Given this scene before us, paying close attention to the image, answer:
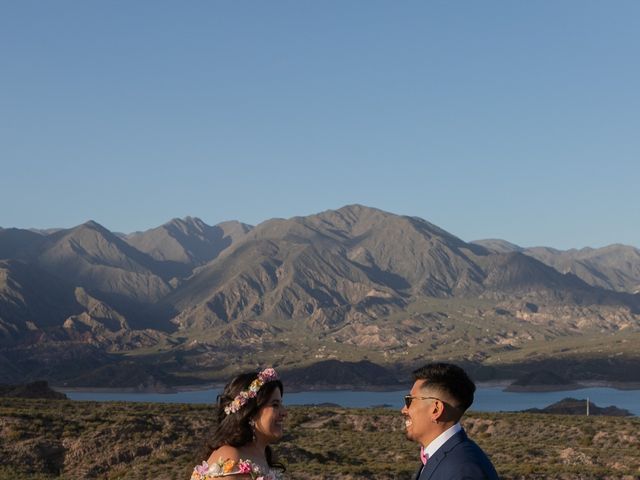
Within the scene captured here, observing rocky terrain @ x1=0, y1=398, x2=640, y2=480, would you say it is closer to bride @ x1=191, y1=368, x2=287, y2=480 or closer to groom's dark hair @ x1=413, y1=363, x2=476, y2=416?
bride @ x1=191, y1=368, x2=287, y2=480

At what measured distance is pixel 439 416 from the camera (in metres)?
7.21

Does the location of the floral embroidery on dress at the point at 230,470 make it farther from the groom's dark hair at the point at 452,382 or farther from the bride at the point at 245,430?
the groom's dark hair at the point at 452,382

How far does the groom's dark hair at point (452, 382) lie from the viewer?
23.9ft

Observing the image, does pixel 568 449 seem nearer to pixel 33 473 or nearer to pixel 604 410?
pixel 33 473

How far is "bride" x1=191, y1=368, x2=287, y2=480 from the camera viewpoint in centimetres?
748

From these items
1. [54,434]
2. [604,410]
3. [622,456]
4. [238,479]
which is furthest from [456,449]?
[604,410]

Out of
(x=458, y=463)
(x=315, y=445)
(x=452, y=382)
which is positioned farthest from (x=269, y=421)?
(x=315, y=445)

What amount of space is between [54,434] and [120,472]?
7.61 m

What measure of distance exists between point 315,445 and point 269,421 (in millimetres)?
44635

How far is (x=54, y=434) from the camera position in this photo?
146 feet

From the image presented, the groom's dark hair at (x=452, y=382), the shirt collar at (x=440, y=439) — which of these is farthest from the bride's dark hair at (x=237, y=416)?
the shirt collar at (x=440, y=439)

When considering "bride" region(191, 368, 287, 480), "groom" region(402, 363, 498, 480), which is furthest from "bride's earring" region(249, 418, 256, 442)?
"groom" region(402, 363, 498, 480)

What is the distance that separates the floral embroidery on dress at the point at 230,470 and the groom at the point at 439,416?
1.25m

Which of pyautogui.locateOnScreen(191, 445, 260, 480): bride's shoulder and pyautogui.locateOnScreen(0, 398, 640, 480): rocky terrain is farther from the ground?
pyautogui.locateOnScreen(191, 445, 260, 480): bride's shoulder
